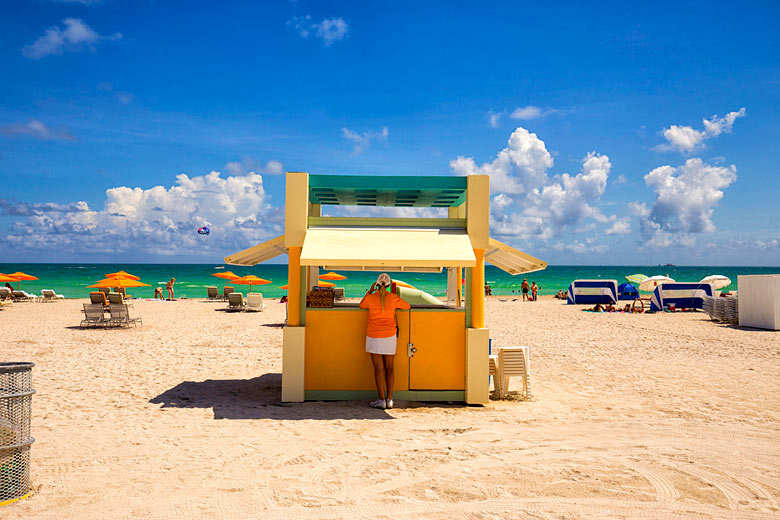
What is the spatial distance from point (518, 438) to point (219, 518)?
3133 millimetres

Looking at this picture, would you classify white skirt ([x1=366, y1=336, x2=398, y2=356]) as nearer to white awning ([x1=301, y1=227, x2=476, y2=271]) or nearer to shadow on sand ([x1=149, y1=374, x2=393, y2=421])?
shadow on sand ([x1=149, y1=374, x2=393, y2=421])

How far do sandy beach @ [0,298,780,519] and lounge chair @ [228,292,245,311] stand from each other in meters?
12.4

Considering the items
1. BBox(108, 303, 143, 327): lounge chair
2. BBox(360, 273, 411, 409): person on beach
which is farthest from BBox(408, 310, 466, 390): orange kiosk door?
BBox(108, 303, 143, 327): lounge chair

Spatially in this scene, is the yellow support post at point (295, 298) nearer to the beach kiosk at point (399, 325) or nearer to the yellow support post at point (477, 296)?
the beach kiosk at point (399, 325)

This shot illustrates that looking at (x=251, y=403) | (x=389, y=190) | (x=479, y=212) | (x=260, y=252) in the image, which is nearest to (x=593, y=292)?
(x=479, y=212)

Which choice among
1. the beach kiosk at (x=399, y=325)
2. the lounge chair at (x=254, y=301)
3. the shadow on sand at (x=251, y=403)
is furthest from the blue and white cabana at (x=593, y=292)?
the shadow on sand at (x=251, y=403)

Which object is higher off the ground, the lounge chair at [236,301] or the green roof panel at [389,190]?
the green roof panel at [389,190]

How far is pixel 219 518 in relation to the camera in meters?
3.66

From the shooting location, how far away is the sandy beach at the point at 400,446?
3.92 m

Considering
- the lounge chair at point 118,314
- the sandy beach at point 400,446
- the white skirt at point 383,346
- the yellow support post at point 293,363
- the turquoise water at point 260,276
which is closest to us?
the sandy beach at point 400,446

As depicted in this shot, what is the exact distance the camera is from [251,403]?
7172 mm

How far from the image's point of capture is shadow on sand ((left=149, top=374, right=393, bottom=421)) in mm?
6484

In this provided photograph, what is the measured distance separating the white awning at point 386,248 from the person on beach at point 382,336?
0.33 meters

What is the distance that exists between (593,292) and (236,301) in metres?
18.6
